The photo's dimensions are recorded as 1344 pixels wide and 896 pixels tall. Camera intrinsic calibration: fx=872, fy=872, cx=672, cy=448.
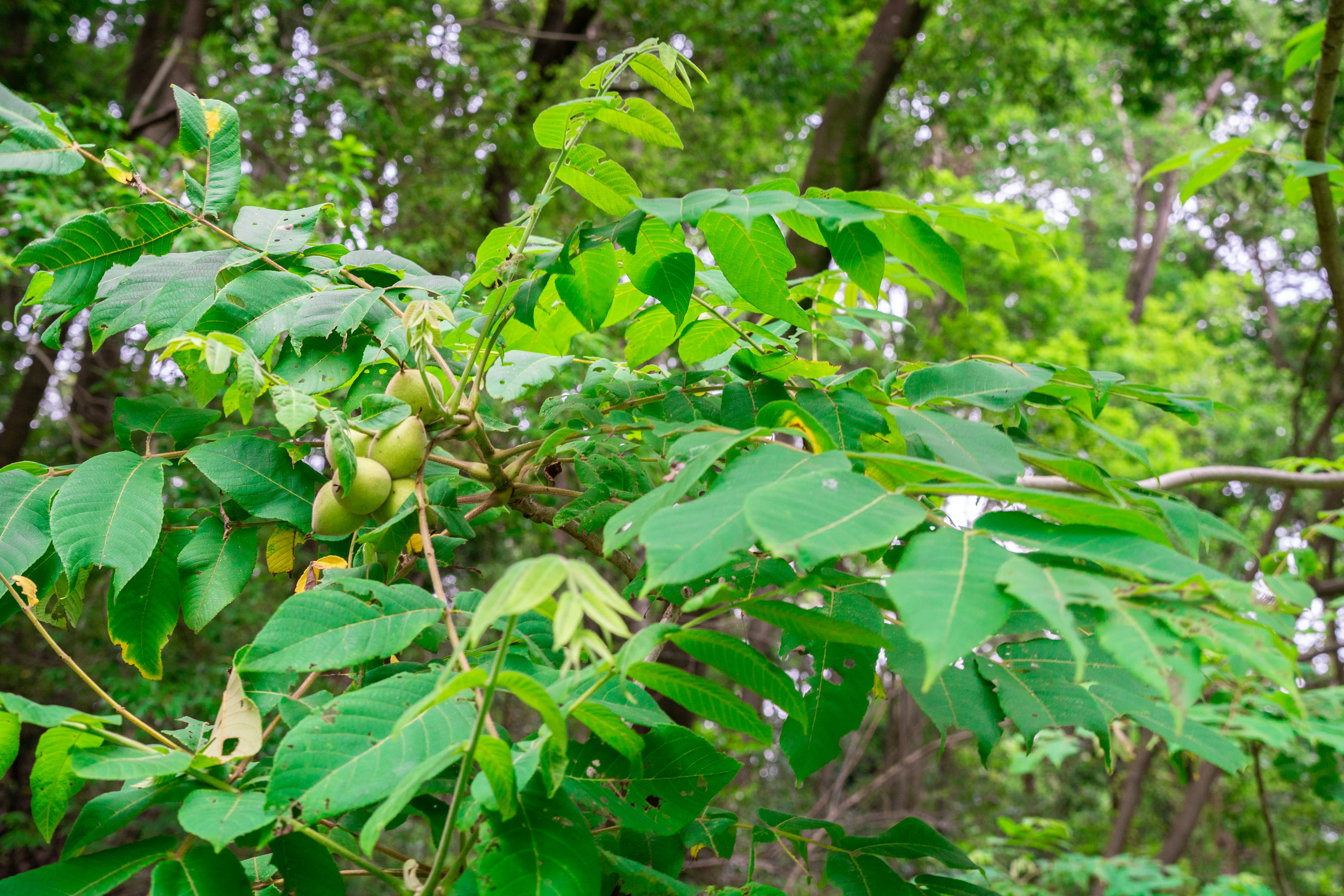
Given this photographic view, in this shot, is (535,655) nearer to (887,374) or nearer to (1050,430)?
(887,374)

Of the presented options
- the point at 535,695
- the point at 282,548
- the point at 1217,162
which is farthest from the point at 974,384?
the point at 1217,162

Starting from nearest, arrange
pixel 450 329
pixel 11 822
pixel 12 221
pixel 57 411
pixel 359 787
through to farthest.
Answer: pixel 359 787 → pixel 450 329 → pixel 12 221 → pixel 11 822 → pixel 57 411

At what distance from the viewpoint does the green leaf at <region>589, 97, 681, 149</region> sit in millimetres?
891

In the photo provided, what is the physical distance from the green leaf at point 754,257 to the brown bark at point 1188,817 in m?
4.59

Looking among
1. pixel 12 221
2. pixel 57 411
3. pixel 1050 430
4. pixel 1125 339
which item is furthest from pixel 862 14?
pixel 57 411

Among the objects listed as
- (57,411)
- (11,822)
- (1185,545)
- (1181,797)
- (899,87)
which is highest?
(899,87)

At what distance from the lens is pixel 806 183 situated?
4457 millimetres

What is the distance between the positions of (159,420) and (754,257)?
2.27 feet

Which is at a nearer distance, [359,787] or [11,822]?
[359,787]

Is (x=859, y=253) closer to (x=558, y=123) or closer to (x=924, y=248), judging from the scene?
(x=924, y=248)

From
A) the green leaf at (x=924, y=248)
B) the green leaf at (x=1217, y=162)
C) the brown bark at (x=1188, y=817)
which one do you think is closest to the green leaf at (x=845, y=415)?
the green leaf at (x=924, y=248)

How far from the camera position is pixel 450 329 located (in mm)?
1029

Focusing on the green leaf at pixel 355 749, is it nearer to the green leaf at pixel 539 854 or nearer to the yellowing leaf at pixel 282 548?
the green leaf at pixel 539 854

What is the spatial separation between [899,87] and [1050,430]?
302 centimetres
